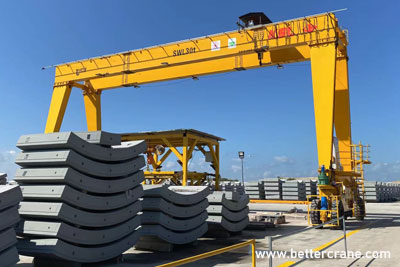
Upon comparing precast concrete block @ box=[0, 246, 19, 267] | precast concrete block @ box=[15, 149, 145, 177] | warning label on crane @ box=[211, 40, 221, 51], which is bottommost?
precast concrete block @ box=[0, 246, 19, 267]

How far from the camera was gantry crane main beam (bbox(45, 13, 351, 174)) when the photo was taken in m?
13.2

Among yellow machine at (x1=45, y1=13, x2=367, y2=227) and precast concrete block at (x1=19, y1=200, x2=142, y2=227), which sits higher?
yellow machine at (x1=45, y1=13, x2=367, y2=227)

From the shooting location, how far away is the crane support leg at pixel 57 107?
61.2ft

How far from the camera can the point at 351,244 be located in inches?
334

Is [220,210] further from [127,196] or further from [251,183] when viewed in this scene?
[251,183]

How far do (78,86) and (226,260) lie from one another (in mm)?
15668

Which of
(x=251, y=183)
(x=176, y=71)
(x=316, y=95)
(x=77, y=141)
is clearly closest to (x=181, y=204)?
(x=77, y=141)

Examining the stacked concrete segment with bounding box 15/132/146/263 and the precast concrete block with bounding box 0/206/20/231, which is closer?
the precast concrete block with bounding box 0/206/20/231

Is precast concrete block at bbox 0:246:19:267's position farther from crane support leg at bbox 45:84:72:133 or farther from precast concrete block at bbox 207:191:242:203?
crane support leg at bbox 45:84:72:133

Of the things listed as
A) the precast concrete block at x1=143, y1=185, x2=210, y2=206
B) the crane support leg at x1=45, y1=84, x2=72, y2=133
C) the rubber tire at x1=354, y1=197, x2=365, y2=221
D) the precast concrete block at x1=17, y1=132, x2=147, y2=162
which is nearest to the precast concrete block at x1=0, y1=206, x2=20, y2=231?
the precast concrete block at x1=17, y1=132, x2=147, y2=162

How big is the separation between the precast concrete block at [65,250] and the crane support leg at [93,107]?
48.8 ft

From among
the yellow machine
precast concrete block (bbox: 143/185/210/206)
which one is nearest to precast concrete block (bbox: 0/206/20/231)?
precast concrete block (bbox: 143/185/210/206)

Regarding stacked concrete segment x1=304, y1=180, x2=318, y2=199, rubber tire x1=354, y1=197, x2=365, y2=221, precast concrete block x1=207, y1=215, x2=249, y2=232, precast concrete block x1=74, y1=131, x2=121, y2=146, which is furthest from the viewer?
stacked concrete segment x1=304, y1=180, x2=318, y2=199

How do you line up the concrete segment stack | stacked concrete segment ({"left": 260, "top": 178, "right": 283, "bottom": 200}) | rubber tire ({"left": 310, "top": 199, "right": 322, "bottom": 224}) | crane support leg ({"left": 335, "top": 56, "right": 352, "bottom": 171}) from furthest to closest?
stacked concrete segment ({"left": 260, "top": 178, "right": 283, "bottom": 200}), crane support leg ({"left": 335, "top": 56, "right": 352, "bottom": 171}), rubber tire ({"left": 310, "top": 199, "right": 322, "bottom": 224}), the concrete segment stack
